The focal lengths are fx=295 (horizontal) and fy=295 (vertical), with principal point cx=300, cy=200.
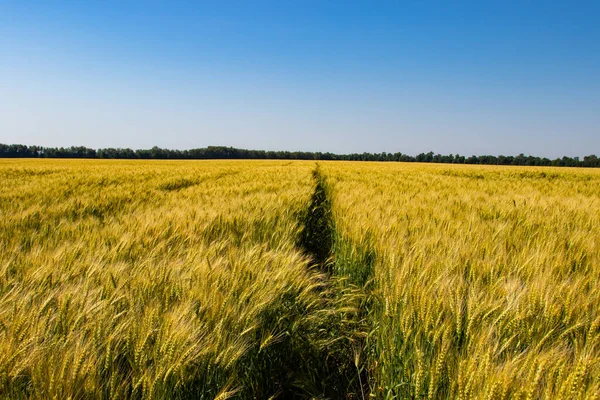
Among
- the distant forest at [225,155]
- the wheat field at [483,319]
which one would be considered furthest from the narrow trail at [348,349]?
the distant forest at [225,155]

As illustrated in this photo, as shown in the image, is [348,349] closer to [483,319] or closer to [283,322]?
[283,322]

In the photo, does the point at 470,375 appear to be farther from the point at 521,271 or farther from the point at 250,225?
the point at 250,225

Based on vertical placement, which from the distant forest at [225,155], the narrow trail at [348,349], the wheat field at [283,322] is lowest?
the narrow trail at [348,349]

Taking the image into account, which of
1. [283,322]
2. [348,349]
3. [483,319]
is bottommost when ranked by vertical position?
[348,349]

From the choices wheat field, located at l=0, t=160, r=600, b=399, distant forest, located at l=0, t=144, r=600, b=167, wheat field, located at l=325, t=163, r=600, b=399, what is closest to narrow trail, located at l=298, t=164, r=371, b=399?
wheat field, located at l=0, t=160, r=600, b=399

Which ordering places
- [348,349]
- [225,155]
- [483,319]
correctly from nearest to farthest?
[483,319] < [348,349] < [225,155]

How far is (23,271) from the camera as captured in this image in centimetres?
145

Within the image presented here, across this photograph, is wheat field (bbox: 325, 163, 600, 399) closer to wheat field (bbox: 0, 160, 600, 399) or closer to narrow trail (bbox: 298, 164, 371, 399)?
wheat field (bbox: 0, 160, 600, 399)

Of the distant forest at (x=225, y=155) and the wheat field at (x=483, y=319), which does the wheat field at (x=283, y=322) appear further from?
the distant forest at (x=225, y=155)

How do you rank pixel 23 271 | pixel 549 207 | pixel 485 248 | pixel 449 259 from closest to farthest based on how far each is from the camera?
pixel 23 271
pixel 449 259
pixel 485 248
pixel 549 207

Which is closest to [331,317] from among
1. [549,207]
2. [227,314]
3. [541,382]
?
[227,314]

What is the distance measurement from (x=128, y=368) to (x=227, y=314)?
356mm

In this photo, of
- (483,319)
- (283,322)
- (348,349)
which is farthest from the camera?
(348,349)

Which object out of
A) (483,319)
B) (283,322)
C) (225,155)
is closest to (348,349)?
(283,322)
